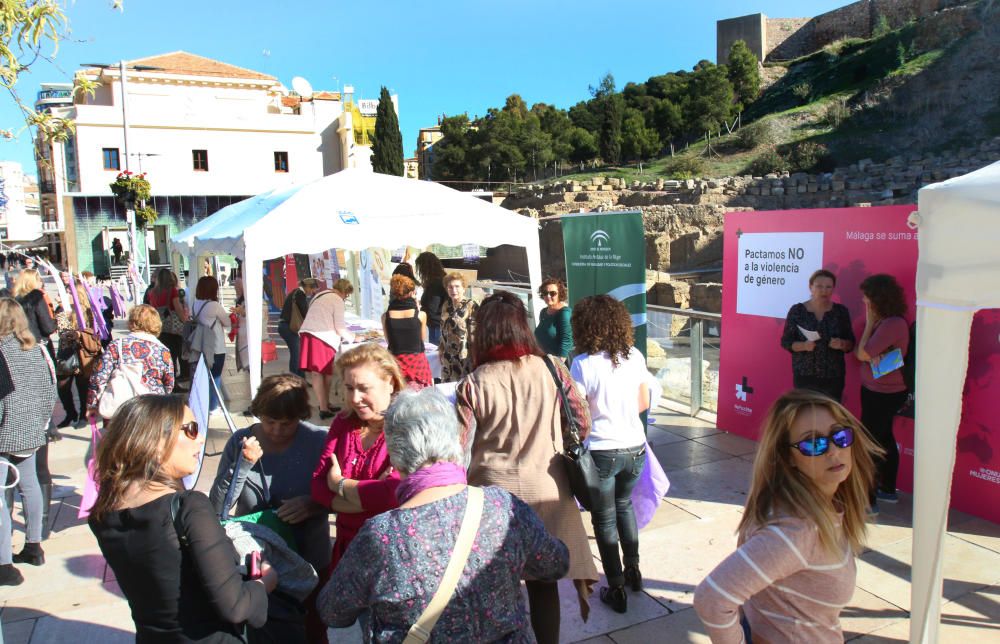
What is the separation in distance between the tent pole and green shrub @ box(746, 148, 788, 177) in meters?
44.7

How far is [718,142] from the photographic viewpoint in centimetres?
5272

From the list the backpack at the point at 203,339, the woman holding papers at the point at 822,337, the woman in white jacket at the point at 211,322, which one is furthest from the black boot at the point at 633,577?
the backpack at the point at 203,339

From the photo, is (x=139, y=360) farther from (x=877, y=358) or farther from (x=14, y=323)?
(x=877, y=358)

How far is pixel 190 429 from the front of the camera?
2.33 meters

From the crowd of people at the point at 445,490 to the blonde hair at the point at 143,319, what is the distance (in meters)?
0.02

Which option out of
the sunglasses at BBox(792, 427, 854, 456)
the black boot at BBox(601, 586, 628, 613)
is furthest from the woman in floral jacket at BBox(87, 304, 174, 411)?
the sunglasses at BBox(792, 427, 854, 456)

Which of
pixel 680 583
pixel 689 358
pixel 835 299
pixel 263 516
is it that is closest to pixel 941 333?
pixel 680 583

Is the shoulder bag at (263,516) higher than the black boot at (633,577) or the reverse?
higher

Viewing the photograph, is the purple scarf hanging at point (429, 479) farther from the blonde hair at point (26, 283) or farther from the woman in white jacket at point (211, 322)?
the blonde hair at point (26, 283)

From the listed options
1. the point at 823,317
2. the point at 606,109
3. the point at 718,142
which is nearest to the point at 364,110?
the point at 606,109

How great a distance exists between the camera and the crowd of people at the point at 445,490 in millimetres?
1938

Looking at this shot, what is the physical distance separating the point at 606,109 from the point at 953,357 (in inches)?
2262

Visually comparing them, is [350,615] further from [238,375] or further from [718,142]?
[718,142]

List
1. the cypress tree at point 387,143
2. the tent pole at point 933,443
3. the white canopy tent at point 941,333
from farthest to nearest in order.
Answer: the cypress tree at point 387,143 < the tent pole at point 933,443 < the white canopy tent at point 941,333
